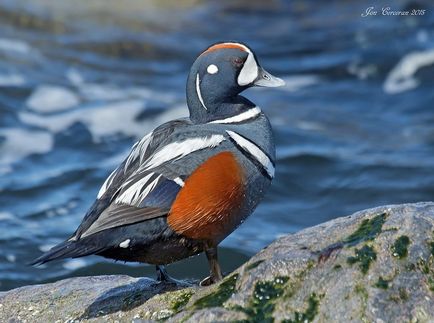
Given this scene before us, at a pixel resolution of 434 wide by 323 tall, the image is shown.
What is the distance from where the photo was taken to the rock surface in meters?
4.34

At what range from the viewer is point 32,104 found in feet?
41.9

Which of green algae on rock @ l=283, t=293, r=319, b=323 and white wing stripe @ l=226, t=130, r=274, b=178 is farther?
white wing stripe @ l=226, t=130, r=274, b=178

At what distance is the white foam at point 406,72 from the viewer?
42.5 feet

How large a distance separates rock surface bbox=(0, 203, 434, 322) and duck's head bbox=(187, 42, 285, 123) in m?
1.05

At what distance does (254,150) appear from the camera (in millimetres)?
Result: 5348

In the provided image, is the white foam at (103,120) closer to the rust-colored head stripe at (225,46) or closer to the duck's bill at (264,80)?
the duck's bill at (264,80)

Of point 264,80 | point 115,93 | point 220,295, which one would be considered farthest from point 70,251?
point 115,93

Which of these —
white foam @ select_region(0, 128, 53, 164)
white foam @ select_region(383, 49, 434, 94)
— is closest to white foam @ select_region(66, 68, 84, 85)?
white foam @ select_region(0, 128, 53, 164)

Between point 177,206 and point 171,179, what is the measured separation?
0.54 feet

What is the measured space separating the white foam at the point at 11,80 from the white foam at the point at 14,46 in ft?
3.13

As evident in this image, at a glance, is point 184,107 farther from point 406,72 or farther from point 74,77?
point 406,72

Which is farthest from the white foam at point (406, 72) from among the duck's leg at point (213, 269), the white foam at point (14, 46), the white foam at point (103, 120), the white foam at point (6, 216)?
the duck's leg at point (213, 269)

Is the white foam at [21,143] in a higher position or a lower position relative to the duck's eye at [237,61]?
lower

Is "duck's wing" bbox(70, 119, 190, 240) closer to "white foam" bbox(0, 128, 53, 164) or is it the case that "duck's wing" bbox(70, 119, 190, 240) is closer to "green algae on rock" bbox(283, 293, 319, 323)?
"green algae on rock" bbox(283, 293, 319, 323)
